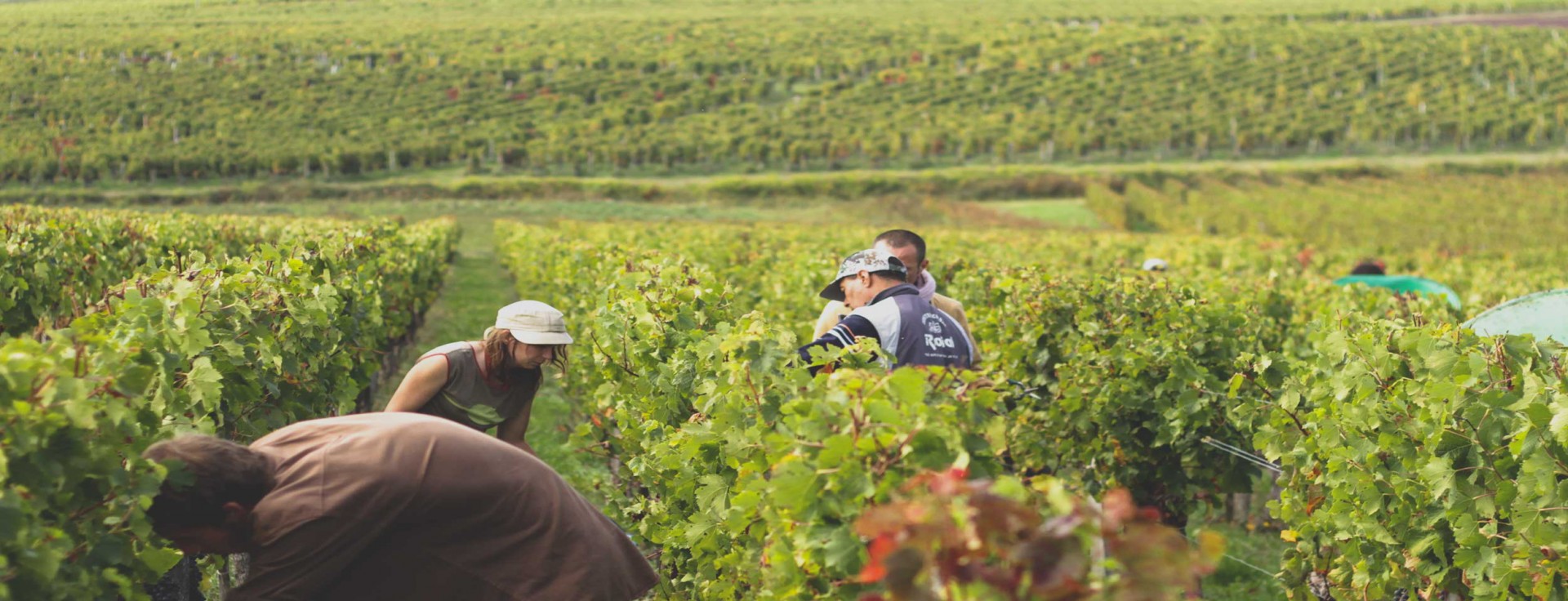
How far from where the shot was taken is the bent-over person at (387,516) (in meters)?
3.06

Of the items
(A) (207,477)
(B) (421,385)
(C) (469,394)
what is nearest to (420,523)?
(A) (207,477)

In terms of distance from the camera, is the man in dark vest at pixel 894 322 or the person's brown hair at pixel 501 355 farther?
the person's brown hair at pixel 501 355

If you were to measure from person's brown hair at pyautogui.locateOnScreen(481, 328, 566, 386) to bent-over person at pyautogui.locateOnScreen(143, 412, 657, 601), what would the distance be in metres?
1.50

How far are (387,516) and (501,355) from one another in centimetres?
201

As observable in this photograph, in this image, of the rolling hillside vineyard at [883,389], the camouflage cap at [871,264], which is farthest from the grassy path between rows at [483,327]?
the camouflage cap at [871,264]

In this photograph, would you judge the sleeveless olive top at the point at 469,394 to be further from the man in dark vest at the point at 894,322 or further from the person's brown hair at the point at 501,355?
the man in dark vest at the point at 894,322

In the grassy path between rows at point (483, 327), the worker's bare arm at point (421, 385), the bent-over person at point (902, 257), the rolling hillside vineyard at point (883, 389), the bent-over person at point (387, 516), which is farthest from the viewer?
the grassy path between rows at point (483, 327)

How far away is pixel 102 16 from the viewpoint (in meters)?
99.0

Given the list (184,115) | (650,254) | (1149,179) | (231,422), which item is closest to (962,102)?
(1149,179)

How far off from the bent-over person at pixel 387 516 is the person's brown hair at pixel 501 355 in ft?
4.92

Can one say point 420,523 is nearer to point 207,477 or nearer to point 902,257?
point 207,477

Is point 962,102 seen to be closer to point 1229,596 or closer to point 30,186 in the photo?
point 30,186

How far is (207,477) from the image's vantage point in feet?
9.80

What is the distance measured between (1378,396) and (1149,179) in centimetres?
6920
